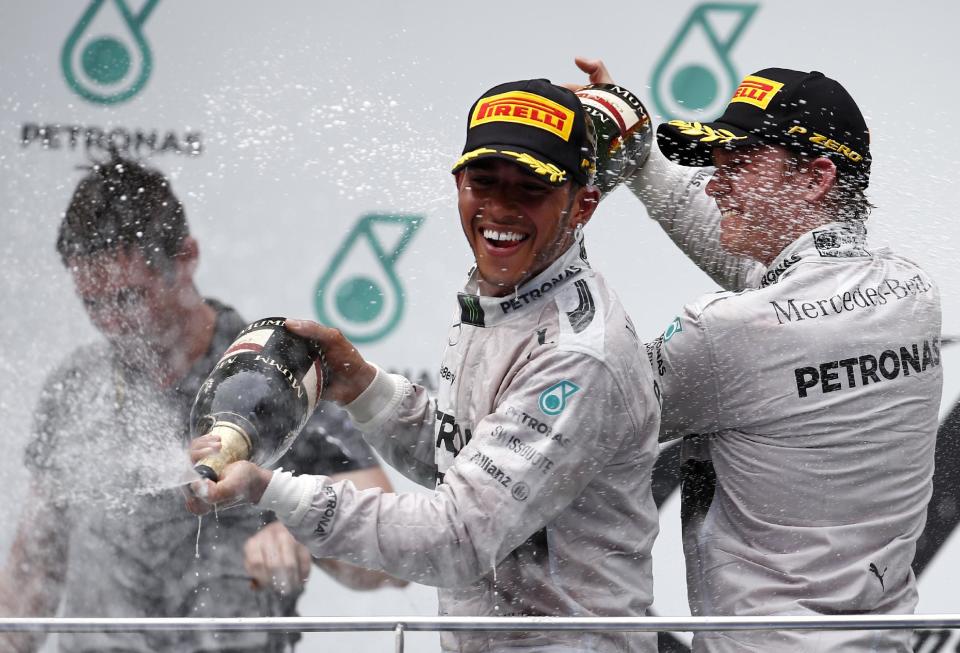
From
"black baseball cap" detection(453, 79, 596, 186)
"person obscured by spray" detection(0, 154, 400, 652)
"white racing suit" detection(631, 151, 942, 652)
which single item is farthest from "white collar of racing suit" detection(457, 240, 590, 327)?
"person obscured by spray" detection(0, 154, 400, 652)

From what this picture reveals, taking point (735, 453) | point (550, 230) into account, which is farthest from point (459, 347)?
point (735, 453)

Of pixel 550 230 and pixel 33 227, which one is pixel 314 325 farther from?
pixel 33 227

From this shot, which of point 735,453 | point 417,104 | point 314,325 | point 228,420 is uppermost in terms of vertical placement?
point 417,104

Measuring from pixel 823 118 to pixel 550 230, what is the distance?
557 millimetres

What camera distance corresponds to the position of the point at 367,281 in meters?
3.09

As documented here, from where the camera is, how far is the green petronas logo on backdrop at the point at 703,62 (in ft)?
10.2

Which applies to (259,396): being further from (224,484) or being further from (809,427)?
(809,427)

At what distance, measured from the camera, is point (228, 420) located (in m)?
1.59

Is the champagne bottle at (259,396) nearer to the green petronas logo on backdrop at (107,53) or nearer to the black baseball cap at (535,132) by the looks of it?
the black baseball cap at (535,132)

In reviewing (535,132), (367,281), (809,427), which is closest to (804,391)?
(809,427)

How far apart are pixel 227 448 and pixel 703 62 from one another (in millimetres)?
2026

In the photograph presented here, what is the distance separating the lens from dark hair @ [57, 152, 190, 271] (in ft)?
9.23

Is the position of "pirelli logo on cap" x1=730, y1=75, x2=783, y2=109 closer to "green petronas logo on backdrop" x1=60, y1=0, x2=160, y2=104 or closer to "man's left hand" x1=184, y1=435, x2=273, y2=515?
"man's left hand" x1=184, y1=435, x2=273, y2=515

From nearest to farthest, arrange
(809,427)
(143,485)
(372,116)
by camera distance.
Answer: (809,427), (143,485), (372,116)
